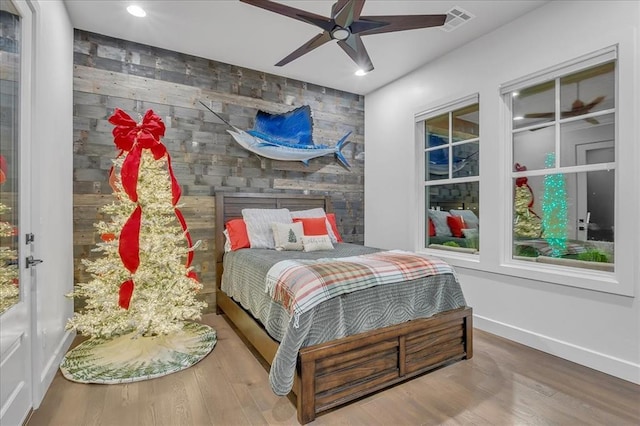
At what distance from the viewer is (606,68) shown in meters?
2.54

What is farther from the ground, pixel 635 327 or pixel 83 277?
pixel 83 277

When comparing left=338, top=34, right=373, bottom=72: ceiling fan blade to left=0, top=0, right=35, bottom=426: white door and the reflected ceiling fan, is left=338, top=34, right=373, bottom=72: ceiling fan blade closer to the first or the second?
the reflected ceiling fan

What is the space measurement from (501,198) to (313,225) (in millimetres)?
1916

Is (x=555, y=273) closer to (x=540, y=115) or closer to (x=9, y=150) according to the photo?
(x=540, y=115)

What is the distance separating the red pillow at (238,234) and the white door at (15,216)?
1.75 metres

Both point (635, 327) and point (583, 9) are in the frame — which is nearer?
point (635, 327)

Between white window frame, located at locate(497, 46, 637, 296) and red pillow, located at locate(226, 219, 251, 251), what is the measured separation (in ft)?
8.43

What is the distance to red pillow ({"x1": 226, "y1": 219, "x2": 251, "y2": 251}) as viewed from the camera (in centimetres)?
347

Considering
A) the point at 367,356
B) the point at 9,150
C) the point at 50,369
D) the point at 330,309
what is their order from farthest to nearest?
the point at 50,369
the point at 367,356
the point at 330,309
the point at 9,150

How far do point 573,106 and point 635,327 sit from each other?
176 cm

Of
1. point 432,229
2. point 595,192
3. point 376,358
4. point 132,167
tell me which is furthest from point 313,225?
point 595,192

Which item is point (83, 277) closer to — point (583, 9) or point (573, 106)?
point (573, 106)

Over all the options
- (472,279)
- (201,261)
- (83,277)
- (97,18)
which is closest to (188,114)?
(97,18)

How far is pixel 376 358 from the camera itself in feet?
7.14
